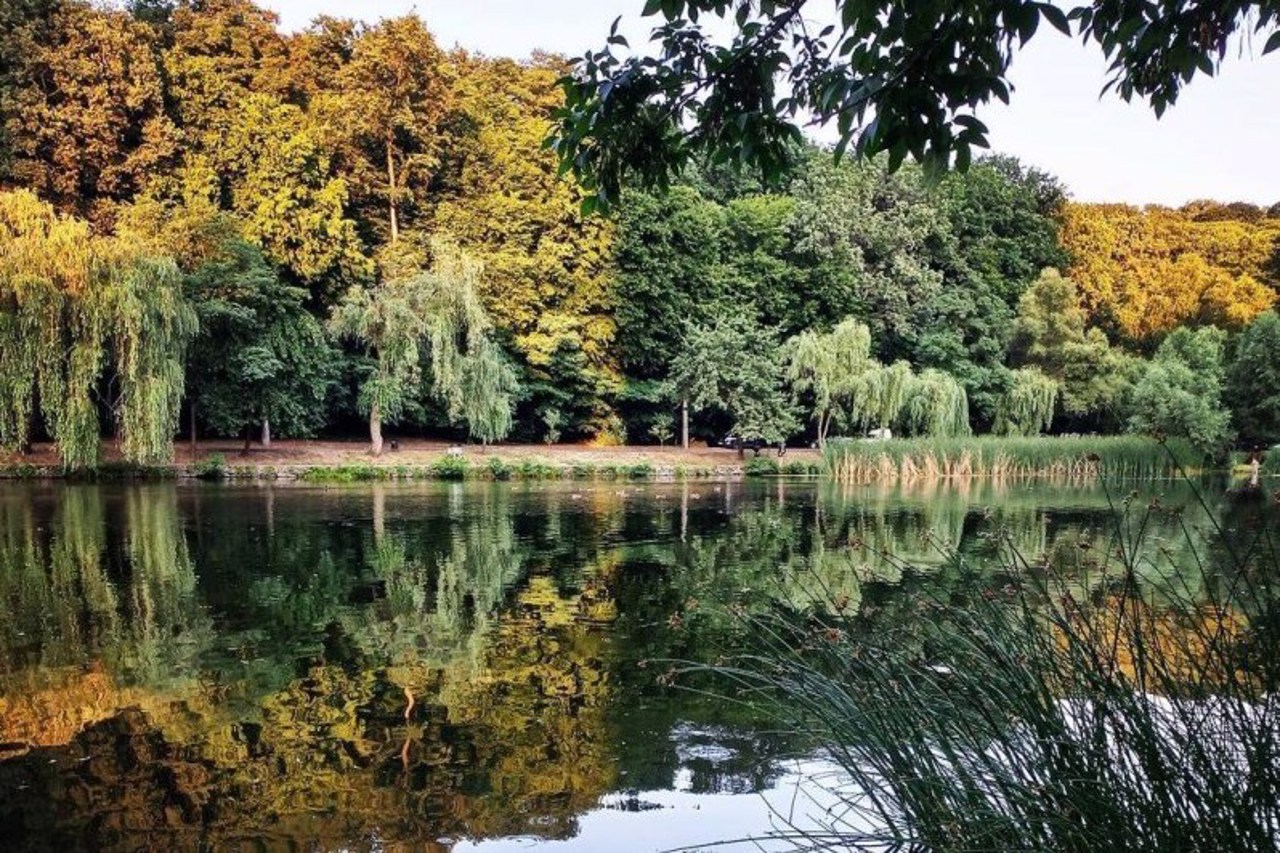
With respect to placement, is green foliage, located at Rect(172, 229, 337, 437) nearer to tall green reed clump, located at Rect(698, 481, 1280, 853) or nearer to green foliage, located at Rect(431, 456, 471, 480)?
green foliage, located at Rect(431, 456, 471, 480)

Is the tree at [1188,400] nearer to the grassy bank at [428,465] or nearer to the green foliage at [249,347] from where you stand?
the grassy bank at [428,465]

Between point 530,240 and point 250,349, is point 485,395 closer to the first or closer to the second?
point 250,349

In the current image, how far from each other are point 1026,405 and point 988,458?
848 cm

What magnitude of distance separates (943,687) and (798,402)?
3638 centimetres

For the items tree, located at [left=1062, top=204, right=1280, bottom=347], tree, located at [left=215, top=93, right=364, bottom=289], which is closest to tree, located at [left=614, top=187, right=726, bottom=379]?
tree, located at [left=215, top=93, right=364, bottom=289]

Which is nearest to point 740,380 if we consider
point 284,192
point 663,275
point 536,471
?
point 663,275

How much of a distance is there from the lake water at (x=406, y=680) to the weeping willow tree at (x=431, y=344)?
15201 mm

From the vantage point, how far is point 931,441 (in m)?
31.2

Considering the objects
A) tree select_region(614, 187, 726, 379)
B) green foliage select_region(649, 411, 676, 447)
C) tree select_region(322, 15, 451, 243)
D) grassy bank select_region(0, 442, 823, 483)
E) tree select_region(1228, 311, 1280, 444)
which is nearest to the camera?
grassy bank select_region(0, 442, 823, 483)

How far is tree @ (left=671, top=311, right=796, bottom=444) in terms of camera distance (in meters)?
36.2

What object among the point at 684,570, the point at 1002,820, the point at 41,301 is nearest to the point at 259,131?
the point at 41,301

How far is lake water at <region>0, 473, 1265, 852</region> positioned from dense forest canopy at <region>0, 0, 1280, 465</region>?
11.5 m

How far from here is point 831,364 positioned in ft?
119

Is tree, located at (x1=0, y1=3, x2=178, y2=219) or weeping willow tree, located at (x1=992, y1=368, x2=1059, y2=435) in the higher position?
tree, located at (x1=0, y1=3, x2=178, y2=219)
